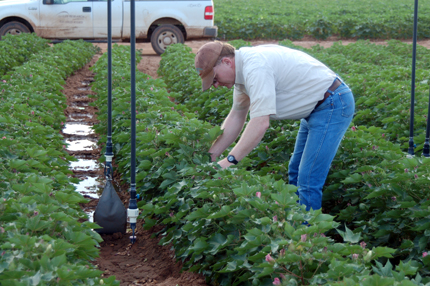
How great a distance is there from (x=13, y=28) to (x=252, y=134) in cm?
1336

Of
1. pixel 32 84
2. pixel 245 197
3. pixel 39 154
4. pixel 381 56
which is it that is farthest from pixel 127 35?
pixel 245 197

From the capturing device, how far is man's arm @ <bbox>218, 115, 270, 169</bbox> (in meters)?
3.22

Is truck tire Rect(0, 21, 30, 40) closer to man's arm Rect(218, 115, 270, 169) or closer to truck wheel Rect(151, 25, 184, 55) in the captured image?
truck wheel Rect(151, 25, 184, 55)

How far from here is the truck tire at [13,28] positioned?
48.4 feet

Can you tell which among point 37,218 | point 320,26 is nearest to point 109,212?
point 37,218

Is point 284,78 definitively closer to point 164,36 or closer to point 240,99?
point 240,99

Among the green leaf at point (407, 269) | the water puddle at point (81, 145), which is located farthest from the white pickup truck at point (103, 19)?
the green leaf at point (407, 269)

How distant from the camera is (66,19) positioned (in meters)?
14.6

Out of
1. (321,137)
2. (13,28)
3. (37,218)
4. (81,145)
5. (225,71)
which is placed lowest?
(81,145)

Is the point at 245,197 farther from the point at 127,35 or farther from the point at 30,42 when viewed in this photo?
the point at 127,35

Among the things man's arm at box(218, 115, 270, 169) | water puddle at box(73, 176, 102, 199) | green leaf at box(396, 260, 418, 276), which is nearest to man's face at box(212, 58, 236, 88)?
man's arm at box(218, 115, 270, 169)

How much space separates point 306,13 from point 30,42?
15.8m

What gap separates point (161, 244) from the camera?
3.88m

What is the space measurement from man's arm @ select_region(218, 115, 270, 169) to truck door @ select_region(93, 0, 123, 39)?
468 inches
